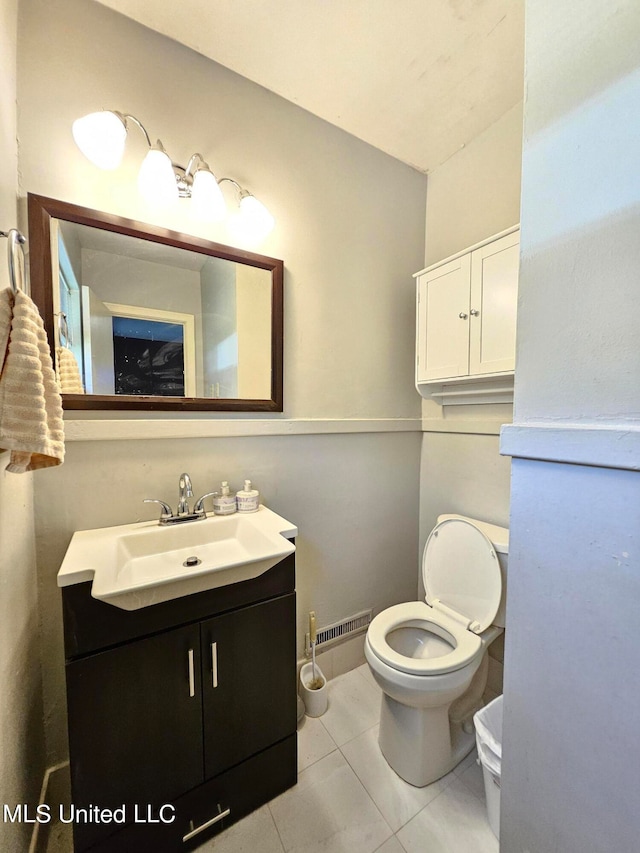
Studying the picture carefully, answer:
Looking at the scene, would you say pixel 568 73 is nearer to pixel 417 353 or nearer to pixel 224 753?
pixel 417 353

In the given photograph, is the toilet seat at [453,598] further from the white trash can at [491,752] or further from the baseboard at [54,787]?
the baseboard at [54,787]

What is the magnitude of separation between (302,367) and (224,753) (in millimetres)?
1395

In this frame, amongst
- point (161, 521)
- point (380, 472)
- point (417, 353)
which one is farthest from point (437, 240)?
point (161, 521)

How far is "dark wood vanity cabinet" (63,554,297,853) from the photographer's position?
86 cm

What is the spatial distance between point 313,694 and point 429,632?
57cm

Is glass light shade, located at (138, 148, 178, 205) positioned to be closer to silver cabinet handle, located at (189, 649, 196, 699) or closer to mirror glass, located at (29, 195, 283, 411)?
mirror glass, located at (29, 195, 283, 411)

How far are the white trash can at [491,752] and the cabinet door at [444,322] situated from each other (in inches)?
49.3

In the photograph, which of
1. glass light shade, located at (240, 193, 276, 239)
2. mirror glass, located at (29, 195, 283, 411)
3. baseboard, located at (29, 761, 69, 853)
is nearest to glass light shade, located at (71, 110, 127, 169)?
mirror glass, located at (29, 195, 283, 411)

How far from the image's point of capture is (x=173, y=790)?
96 centimetres

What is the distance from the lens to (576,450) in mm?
542

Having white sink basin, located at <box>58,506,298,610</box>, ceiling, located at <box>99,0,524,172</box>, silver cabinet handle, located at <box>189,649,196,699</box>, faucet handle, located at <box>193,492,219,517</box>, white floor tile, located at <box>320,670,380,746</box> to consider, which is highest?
ceiling, located at <box>99,0,524,172</box>

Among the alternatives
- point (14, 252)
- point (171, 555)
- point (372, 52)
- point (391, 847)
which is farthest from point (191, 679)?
point (372, 52)

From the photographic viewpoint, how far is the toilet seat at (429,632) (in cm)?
113

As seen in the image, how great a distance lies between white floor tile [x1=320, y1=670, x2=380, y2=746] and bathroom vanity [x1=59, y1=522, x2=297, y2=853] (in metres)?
0.31
